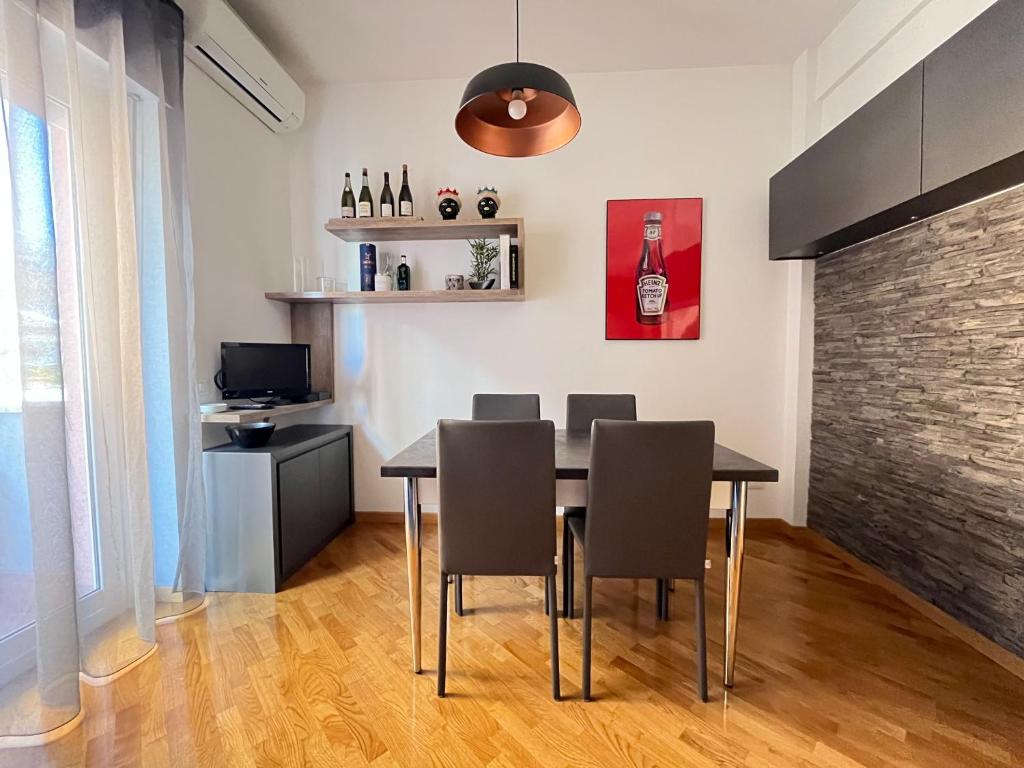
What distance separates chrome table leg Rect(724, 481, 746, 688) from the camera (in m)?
1.63

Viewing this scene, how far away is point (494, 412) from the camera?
2.63m

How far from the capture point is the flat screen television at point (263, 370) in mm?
2543

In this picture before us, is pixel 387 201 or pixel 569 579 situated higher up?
pixel 387 201

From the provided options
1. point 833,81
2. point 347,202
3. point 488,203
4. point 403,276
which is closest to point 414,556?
point 403,276

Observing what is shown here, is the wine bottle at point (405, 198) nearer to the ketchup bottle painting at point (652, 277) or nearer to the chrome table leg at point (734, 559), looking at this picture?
the ketchup bottle painting at point (652, 277)

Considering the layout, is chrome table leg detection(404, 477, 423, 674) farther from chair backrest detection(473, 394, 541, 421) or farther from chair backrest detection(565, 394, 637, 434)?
chair backrest detection(565, 394, 637, 434)

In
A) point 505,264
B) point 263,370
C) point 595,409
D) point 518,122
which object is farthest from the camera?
point 505,264

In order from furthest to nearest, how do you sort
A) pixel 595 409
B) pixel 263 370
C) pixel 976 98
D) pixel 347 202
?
pixel 347 202, pixel 263 370, pixel 595 409, pixel 976 98

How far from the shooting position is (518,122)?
1841mm

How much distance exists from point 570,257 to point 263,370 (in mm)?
2085

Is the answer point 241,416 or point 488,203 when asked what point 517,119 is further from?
point 241,416

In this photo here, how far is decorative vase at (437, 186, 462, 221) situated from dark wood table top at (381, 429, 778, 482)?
174 cm

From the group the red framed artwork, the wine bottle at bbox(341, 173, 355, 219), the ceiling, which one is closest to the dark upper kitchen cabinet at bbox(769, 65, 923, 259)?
the red framed artwork

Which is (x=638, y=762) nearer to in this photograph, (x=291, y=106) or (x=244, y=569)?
(x=244, y=569)
